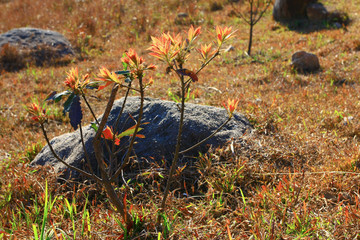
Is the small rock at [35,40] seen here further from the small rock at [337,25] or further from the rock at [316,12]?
the small rock at [337,25]

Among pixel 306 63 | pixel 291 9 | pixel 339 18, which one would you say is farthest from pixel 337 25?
pixel 306 63

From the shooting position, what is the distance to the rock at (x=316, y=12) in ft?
26.9

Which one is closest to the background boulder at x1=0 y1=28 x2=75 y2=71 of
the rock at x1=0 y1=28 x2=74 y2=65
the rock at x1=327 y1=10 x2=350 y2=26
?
the rock at x1=0 y1=28 x2=74 y2=65

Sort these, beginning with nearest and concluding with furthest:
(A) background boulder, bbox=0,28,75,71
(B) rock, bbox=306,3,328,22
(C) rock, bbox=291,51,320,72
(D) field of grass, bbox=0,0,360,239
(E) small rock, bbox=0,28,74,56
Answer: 1. (D) field of grass, bbox=0,0,360,239
2. (C) rock, bbox=291,51,320,72
3. (A) background boulder, bbox=0,28,75,71
4. (E) small rock, bbox=0,28,74,56
5. (B) rock, bbox=306,3,328,22

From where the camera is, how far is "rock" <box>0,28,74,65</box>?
752cm

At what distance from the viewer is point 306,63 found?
5281 mm

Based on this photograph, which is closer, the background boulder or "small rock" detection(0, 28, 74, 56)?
the background boulder

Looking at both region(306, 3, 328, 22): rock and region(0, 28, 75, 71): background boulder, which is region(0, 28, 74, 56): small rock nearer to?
region(0, 28, 75, 71): background boulder

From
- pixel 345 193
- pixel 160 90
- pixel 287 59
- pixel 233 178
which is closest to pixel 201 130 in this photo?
pixel 233 178

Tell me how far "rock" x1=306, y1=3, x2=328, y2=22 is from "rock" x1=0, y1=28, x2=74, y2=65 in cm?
664

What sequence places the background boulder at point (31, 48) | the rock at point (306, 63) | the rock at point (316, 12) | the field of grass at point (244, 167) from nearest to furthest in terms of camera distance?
the field of grass at point (244, 167)
the rock at point (306, 63)
the background boulder at point (31, 48)
the rock at point (316, 12)

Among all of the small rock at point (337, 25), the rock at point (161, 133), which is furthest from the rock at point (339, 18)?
the rock at point (161, 133)

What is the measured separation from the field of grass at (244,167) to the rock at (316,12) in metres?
→ 1.09

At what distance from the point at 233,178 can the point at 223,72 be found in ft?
12.1
